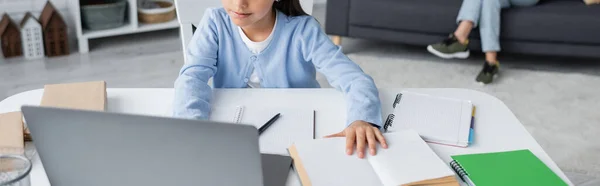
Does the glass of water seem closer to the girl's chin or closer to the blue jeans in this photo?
the girl's chin

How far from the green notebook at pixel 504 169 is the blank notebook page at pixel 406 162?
0.03 metres

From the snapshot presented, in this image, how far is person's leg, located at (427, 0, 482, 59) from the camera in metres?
3.01

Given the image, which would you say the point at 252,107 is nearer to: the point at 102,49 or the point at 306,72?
the point at 306,72

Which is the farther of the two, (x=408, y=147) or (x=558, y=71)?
(x=558, y=71)

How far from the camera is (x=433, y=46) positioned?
10.2 ft

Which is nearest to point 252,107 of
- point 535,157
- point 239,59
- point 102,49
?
point 239,59

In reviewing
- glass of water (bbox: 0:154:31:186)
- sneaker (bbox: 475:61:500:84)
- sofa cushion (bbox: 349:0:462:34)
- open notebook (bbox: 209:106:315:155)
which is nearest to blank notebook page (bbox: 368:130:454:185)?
open notebook (bbox: 209:106:315:155)

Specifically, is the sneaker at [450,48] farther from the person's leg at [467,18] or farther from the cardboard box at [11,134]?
the cardboard box at [11,134]

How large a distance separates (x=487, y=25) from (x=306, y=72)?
1728mm

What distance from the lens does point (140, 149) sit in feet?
2.50

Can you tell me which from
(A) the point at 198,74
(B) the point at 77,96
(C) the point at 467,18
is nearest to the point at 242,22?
(A) the point at 198,74

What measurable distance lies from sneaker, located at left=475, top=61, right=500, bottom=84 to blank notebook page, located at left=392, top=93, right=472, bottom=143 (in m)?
1.79

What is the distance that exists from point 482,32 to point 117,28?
5.66 feet

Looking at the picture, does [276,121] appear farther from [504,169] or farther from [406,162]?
[504,169]
